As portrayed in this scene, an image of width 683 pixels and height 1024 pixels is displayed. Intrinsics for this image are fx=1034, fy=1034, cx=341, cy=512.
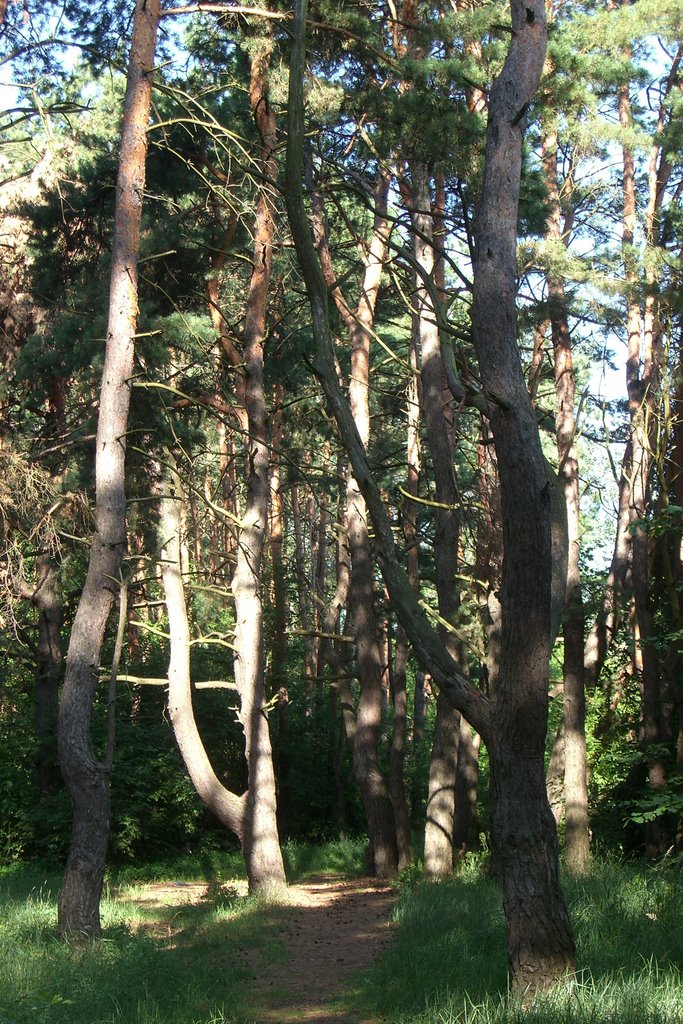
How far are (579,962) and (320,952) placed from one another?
14.7 ft

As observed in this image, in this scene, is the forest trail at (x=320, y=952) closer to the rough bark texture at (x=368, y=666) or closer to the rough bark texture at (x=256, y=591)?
the rough bark texture at (x=256, y=591)

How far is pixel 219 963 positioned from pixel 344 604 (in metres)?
15.9

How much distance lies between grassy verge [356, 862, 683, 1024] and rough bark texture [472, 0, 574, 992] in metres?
0.31

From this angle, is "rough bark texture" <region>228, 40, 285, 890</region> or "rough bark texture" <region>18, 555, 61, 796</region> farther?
"rough bark texture" <region>18, 555, 61, 796</region>

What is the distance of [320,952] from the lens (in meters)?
9.95

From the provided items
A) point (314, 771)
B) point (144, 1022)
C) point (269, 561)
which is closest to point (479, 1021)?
point (144, 1022)

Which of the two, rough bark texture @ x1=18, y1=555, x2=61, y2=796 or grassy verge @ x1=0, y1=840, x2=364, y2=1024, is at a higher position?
rough bark texture @ x1=18, y1=555, x2=61, y2=796

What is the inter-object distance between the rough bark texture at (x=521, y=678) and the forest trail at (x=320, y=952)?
197 centimetres

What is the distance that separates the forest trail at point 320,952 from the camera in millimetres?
7555

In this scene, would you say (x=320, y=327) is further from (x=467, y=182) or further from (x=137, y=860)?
(x=137, y=860)

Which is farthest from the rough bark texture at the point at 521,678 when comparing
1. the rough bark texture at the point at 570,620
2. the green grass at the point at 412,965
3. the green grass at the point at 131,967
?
the rough bark texture at the point at 570,620

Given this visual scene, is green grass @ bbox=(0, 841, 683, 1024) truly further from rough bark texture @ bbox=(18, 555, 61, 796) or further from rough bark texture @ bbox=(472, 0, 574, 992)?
rough bark texture @ bbox=(18, 555, 61, 796)

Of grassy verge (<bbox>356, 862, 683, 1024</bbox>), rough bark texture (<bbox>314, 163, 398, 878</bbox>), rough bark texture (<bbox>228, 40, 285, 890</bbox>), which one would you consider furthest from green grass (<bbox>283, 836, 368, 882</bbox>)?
grassy verge (<bbox>356, 862, 683, 1024</bbox>)

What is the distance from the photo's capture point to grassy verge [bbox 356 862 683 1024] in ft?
16.7
